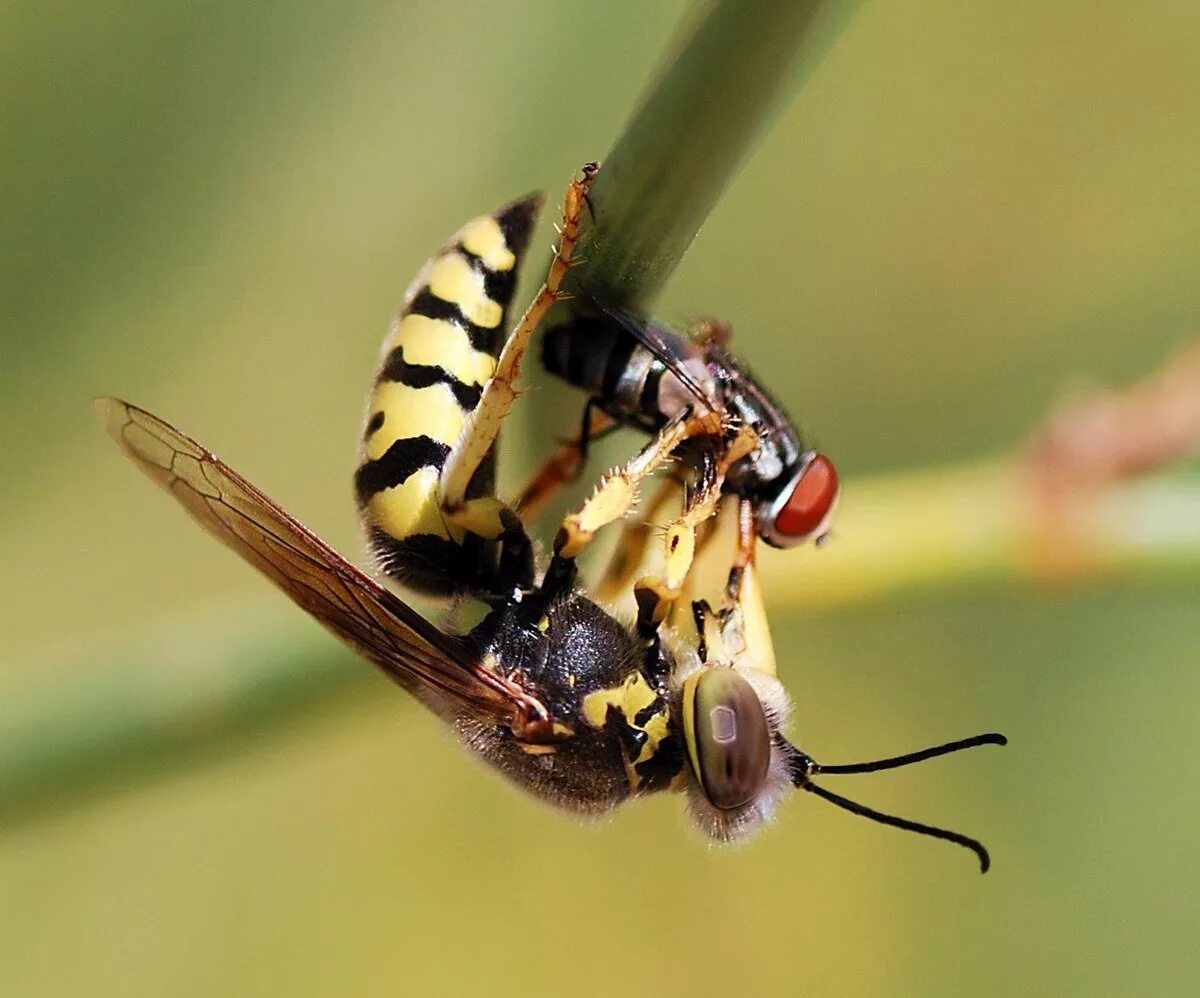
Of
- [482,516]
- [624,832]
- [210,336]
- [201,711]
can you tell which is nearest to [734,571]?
[482,516]

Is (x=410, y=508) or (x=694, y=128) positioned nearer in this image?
(x=694, y=128)

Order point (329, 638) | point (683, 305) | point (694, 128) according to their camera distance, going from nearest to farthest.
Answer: point (694, 128) → point (329, 638) → point (683, 305)

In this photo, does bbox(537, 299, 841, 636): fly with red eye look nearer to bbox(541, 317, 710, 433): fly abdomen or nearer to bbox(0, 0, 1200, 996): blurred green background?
bbox(541, 317, 710, 433): fly abdomen

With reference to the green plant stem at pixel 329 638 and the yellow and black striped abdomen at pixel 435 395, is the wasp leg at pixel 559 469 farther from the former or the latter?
the green plant stem at pixel 329 638

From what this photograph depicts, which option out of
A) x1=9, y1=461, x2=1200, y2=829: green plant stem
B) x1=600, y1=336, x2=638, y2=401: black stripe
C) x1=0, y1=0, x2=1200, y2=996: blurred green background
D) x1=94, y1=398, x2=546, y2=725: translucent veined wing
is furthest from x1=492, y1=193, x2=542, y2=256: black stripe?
x1=0, y1=0, x2=1200, y2=996: blurred green background

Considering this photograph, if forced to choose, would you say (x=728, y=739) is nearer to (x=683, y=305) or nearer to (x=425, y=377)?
(x=425, y=377)

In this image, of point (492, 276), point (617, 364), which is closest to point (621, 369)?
point (617, 364)

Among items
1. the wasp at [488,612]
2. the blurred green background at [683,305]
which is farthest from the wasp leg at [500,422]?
the blurred green background at [683,305]

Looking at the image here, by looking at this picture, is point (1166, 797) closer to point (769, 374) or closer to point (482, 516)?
point (769, 374)
